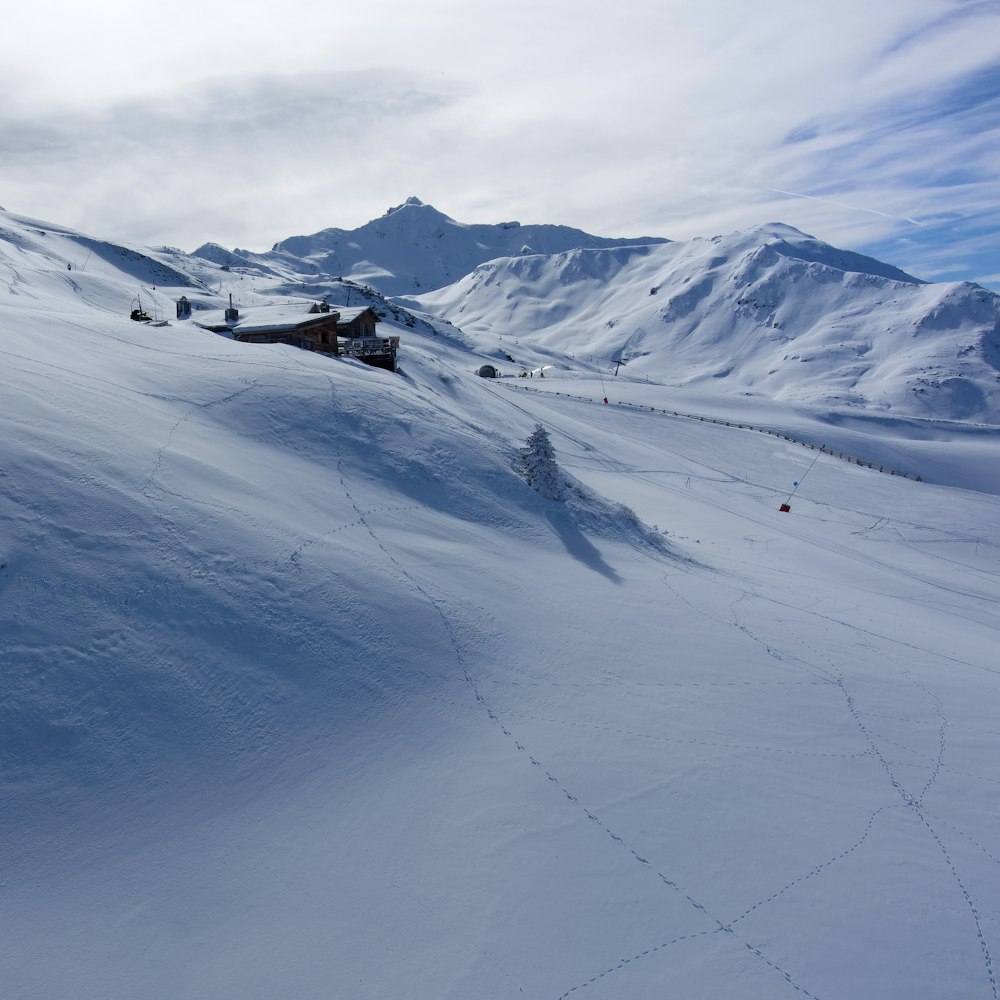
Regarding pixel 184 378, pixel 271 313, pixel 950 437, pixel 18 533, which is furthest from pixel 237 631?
pixel 950 437

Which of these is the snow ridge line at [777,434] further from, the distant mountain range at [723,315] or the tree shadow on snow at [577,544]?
the tree shadow on snow at [577,544]

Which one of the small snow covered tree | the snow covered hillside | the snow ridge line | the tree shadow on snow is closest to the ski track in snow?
the snow covered hillside

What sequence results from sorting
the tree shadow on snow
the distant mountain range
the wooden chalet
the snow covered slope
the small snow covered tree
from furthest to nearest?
the snow covered slope → the distant mountain range → the wooden chalet → the small snow covered tree → the tree shadow on snow

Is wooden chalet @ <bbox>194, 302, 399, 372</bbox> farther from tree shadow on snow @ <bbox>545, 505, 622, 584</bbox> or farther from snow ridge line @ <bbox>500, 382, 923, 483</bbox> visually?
snow ridge line @ <bbox>500, 382, 923, 483</bbox>

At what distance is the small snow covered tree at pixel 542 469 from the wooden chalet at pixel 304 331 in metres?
17.1

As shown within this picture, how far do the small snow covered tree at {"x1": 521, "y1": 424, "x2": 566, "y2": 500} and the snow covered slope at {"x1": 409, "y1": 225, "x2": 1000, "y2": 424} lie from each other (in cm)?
9289

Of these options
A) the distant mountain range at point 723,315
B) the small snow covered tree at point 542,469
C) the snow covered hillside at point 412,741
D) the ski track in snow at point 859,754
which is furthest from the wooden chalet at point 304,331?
the ski track in snow at point 859,754

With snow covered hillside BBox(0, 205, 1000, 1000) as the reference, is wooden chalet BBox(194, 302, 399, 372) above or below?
above

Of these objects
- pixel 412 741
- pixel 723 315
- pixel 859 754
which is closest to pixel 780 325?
pixel 723 315

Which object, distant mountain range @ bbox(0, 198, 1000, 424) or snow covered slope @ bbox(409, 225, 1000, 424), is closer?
distant mountain range @ bbox(0, 198, 1000, 424)

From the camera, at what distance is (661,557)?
714 inches

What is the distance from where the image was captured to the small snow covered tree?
59.9 feet

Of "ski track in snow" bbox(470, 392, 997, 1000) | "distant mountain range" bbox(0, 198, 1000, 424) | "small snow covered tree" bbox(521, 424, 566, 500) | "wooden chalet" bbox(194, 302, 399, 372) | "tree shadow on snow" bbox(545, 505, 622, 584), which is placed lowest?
"ski track in snow" bbox(470, 392, 997, 1000)

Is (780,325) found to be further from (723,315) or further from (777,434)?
(777,434)
